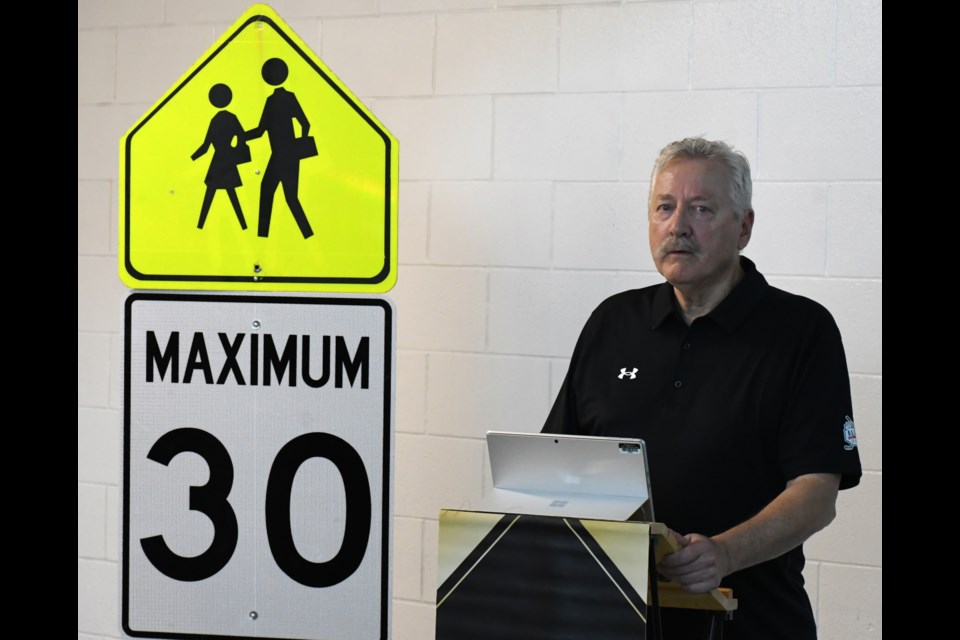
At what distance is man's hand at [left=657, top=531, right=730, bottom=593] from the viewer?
185 centimetres

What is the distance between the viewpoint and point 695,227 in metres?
2.42

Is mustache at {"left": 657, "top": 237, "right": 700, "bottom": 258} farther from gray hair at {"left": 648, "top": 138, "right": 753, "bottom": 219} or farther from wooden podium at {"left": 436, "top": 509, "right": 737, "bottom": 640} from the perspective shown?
wooden podium at {"left": 436, "top": 509, "right": 737, "bottom": 640}

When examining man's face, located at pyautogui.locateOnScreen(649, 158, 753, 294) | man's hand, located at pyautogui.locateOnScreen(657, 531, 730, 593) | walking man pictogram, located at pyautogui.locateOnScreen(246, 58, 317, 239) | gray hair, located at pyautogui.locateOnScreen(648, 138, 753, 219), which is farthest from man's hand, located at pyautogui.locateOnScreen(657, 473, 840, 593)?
walking man pictogram, located at pyautogui.locateOnScreen(246, 58, 317, 239)

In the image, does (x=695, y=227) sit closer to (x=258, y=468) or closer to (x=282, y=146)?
(x=282, y=146)

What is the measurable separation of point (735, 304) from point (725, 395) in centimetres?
22

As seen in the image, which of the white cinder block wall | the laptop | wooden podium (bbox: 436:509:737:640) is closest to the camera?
wooden podium (bbox: 436:509:737:640)

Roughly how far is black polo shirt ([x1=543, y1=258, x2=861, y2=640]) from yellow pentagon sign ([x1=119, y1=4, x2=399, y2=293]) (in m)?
0.74

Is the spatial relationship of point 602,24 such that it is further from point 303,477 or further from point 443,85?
point 303,477

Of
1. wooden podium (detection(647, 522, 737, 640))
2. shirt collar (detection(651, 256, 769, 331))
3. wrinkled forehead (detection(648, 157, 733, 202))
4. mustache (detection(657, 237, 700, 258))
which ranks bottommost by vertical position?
wooden podium (detection(647, 522, 737, 640))

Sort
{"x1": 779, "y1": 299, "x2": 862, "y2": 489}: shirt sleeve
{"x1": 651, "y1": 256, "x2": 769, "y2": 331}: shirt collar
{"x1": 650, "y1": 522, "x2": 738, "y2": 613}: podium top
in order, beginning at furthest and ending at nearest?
{"x1": 651, "y1": 256, "x2": 769, "y2": 331}: shirt collar < {"x1": 779, "y1": 299, "x2": 862, "y2": 489}: shirt sleeve < {"x1": 650, "y1": 522, "x2": 738, "y2": 613}: podium top

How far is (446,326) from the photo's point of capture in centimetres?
339

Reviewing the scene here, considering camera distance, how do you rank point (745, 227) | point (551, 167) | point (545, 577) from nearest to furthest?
point (545, 577), point (745, 227), point (551, 167)

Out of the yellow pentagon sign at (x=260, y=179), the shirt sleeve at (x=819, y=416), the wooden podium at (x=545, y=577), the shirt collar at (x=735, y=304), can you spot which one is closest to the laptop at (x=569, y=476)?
the wooden podium at (x=545, y=577)

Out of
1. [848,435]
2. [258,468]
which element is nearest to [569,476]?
[258,468]
